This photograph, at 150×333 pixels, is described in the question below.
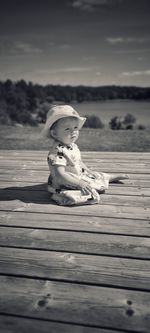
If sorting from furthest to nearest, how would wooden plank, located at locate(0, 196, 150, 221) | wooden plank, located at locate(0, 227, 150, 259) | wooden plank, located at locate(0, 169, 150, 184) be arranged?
1. wooden plank, located at locate(0, 169, 150, 184)
2. wooden plank, located at locate(0, 196, 150, 221)
3. wooden plank, located at locate(0, 227, 150, 259)

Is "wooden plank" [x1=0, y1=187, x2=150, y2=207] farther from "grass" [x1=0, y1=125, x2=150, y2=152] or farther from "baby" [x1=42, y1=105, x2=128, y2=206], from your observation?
"grass" [x1=0, y1=125, x2=150, y2=152]

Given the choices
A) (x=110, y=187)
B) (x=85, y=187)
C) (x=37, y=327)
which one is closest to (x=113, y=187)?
(x=110, y=187)

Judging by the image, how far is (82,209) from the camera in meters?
2.99

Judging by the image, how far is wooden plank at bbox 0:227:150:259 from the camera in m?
2.24

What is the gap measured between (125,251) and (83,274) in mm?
359

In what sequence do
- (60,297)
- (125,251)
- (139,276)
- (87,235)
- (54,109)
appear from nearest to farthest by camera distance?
1. (60,297)
2. (139,276)
3. (125,251)
4. (87,235)
5. (54,109)

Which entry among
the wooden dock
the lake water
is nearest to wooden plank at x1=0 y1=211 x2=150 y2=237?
the wooden dock

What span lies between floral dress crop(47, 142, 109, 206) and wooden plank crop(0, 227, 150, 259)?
55 cm

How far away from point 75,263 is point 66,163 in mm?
1202

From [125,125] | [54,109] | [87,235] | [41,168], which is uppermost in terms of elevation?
[54,109]

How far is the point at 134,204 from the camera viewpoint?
307cm

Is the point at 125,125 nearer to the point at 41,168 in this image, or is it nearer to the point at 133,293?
the point at 41,168

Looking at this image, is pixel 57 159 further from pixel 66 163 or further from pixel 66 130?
pixel 66 130

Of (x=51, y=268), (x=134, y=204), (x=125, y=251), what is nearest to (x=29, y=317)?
(x=51, y=268)
